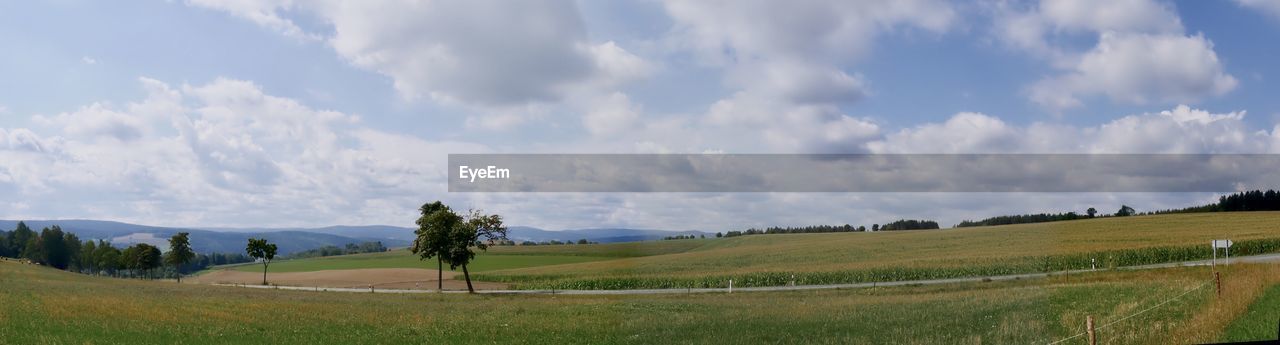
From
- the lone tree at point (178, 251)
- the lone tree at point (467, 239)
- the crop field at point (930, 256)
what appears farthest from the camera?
the lone tree at point (178, 251)

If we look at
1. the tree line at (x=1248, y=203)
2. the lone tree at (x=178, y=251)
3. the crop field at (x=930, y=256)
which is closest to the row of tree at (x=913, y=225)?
the crop field at (x=930, y=256)

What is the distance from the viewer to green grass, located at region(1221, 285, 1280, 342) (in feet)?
51.7

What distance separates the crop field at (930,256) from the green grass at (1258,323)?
52.3ft

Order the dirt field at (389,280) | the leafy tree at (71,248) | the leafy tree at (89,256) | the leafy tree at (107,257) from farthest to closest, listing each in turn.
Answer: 1. the leafy tree at (71,248)
2. the leafy tree at (89,256)
3. the leafy tree at (107,257)
4. the dirt field at (389,280)

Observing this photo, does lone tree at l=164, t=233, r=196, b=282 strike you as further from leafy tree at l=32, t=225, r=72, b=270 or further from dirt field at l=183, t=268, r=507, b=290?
leafy tree at l=32, t=225, r=72, b=270

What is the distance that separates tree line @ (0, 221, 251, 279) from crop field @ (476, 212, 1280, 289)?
2250 inches

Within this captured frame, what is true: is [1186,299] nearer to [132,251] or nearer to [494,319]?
[494,319]

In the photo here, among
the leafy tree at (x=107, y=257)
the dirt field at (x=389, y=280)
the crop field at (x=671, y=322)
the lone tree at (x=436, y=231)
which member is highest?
the lone tree at (x=436, y=231)

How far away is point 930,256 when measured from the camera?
62000 mm

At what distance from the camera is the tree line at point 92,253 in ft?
357

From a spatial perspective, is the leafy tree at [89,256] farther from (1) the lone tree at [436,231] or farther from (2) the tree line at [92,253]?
(1) the lone tree at [436,231]

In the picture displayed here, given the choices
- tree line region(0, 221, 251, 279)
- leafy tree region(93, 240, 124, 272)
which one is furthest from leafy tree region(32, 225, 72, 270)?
leafy tree region(93, 240, 124, 272)

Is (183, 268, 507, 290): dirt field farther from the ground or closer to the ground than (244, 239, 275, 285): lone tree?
closer to the ground

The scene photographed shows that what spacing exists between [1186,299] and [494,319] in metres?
22.4
